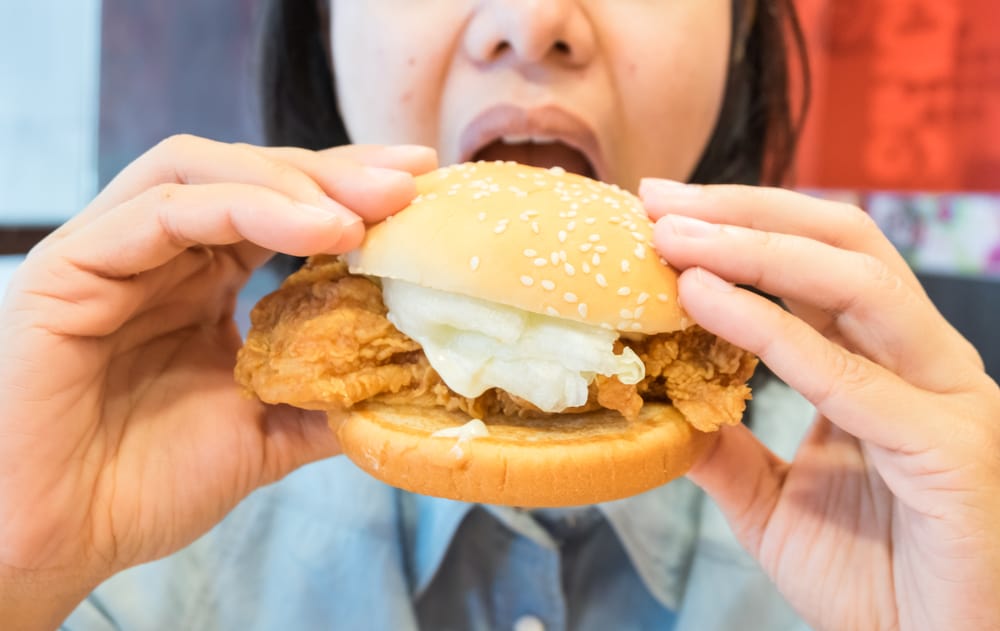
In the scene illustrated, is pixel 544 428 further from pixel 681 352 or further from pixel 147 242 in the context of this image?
pixel 147 242

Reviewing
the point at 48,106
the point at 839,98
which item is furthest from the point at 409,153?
the point at 839,98

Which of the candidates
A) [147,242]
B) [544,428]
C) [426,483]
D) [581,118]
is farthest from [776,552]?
[147,242]

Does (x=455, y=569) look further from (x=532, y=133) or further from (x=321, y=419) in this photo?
(x=532, y=133)

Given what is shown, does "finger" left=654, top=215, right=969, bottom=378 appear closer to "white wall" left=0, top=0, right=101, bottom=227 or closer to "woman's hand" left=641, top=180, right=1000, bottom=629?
"woman's hand" left=641, top=180, right=1000, bottom=629

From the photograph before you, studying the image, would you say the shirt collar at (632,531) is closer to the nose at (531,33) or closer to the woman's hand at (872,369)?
the woman's hand at (872,369)

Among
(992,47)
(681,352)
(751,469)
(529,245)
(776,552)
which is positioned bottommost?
(776,552)
